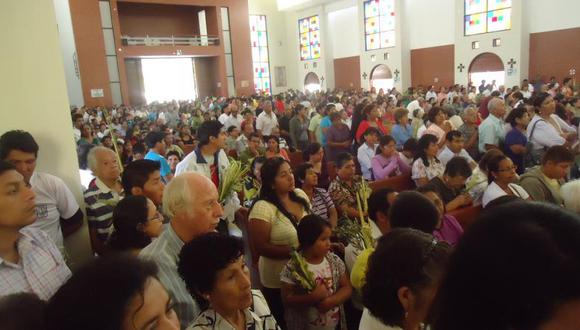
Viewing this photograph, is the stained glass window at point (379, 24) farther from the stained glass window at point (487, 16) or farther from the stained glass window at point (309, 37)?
the stained glass window at point (487, 16)

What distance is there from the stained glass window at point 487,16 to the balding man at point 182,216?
54.9 ft

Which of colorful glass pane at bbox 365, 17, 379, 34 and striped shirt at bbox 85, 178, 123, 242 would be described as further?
colorful glass pane at bbox 365, 17, 379, 34

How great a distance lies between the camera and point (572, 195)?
11.0ft

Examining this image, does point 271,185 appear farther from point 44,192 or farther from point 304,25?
point 304,25

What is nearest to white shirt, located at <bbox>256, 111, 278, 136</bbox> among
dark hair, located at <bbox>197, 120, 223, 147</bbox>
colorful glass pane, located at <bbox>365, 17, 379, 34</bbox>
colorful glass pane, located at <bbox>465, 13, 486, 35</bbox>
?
dark hair, located at <bbox>197, 120, 223, 147</bbox>

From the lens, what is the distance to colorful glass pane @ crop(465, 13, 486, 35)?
16.3 m

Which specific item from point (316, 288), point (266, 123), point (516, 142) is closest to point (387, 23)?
point (266, 123)

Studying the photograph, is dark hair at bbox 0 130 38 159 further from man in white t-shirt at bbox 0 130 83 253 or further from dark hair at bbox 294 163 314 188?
dark hair at bbox 294 163 314 188

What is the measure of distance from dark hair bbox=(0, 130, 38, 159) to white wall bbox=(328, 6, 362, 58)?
20896 millimetres

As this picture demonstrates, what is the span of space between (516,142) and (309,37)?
2082cm

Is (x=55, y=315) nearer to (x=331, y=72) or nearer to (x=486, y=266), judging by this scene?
(x=486, y=266)

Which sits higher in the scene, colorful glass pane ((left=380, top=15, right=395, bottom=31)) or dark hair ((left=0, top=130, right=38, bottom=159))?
colorful glass pane ((left=380, top=15, right=395, bottom=31))

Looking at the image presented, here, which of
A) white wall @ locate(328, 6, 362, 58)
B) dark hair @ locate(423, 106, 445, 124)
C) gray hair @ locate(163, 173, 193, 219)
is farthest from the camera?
white wall @ locate(328, 6, 362, 58)

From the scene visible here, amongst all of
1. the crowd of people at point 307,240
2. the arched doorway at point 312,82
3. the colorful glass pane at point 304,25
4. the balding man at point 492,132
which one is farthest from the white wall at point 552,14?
the colorful glass pane at point 304,25
